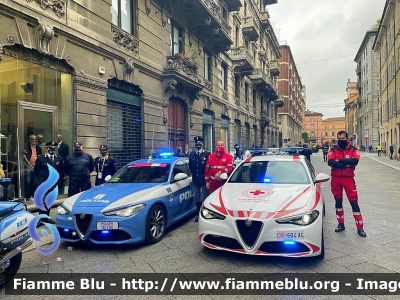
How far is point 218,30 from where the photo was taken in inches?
722

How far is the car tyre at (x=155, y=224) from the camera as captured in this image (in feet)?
16.3

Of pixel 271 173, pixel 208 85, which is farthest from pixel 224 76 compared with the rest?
pixel 271 173

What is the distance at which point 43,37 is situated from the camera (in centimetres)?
814

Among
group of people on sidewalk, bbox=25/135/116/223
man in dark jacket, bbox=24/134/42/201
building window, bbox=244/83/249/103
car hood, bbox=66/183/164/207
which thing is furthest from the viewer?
building window, bbox=244/83/249/103

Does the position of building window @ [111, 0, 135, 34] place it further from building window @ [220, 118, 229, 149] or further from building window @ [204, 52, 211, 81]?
building window @ [220, 118, 229, 149]

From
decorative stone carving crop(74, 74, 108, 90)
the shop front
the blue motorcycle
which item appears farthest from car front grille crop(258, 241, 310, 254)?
decorative stone carving crop(74, 74, 108, 90)

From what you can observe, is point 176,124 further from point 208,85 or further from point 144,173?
point 144,173

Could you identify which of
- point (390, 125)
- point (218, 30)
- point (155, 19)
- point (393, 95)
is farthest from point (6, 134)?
point (390, 125)

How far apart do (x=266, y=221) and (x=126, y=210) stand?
2.14 metres

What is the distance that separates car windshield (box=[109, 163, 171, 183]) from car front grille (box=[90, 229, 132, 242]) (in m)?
1.45

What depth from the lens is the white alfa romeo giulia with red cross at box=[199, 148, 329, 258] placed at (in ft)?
12.8

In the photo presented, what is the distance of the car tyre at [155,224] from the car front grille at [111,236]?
362mm

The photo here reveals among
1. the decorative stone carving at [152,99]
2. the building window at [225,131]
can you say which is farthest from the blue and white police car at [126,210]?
the building window at [225,131]

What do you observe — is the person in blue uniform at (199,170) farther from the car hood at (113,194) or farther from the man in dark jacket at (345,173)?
the man in dark jacket at (345,173)
